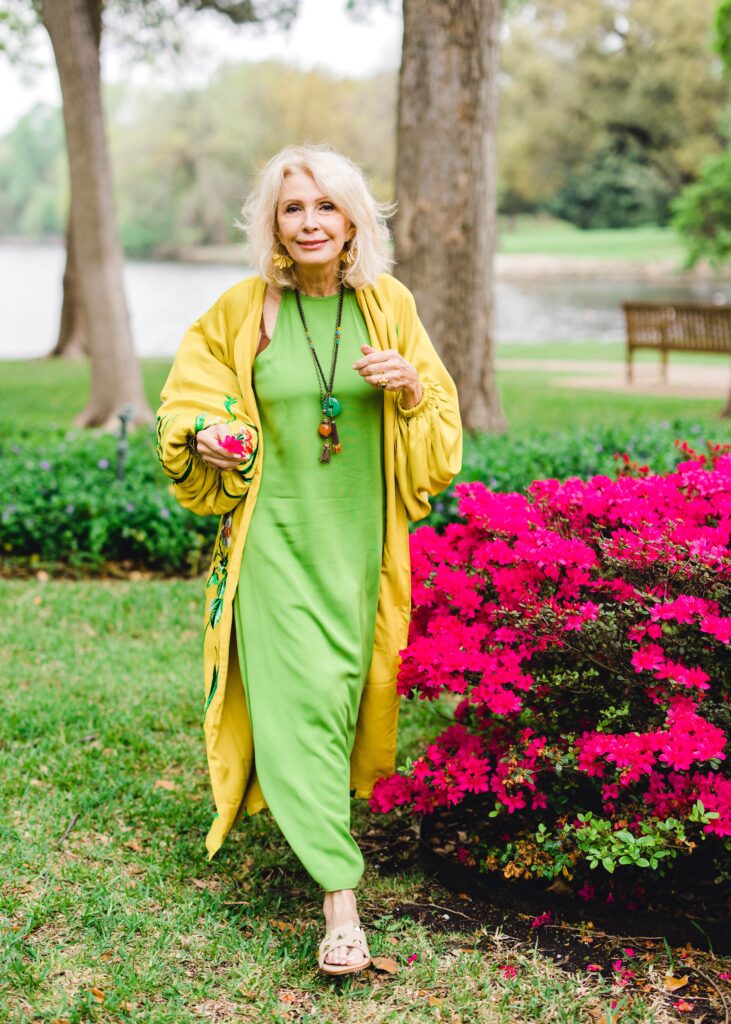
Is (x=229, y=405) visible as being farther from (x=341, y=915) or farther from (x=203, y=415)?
(x=341, y=915)

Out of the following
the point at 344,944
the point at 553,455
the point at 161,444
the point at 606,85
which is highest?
the point at 606,85

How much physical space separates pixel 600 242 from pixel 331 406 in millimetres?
62068

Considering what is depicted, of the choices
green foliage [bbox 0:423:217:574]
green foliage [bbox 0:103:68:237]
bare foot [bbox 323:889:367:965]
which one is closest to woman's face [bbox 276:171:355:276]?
bare foot [bbox 323:889:367:965]

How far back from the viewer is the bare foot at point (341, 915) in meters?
2.75

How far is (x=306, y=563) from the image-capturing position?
305 cm

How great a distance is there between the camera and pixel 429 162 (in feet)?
25.1

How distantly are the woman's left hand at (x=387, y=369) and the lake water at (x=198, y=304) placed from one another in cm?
1983

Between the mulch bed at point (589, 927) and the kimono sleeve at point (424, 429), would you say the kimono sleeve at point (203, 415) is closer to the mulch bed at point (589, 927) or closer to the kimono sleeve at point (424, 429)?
the kimono sleeve at point (424, 429)

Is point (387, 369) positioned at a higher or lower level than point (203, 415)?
higher

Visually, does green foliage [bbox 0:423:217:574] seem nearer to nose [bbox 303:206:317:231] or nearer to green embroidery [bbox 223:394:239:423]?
green embroidery [bbox 223:394:239:423]

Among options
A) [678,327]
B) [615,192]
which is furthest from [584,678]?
[615,192]

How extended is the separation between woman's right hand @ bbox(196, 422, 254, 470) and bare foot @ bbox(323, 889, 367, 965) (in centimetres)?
112

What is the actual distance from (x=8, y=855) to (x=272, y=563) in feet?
4.11

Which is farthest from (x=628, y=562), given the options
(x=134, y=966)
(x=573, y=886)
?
(x=134, y=966)
